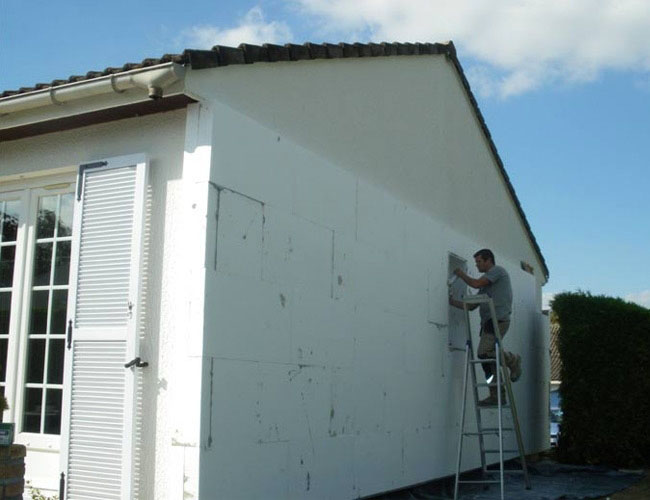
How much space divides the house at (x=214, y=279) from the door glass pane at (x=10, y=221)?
2 centimetres

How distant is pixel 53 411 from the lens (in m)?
6.18

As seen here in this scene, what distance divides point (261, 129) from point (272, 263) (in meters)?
1.04

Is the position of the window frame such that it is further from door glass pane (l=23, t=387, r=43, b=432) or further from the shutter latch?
the shutter latch

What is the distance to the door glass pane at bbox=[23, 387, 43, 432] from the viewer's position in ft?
20.5

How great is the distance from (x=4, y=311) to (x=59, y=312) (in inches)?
26.9

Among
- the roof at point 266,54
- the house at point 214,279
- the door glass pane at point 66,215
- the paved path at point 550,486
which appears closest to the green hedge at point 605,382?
the paved path at point 550,486

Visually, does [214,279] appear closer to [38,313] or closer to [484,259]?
[38,313]

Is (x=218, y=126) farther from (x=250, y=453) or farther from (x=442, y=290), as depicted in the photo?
(x=442, y=290)

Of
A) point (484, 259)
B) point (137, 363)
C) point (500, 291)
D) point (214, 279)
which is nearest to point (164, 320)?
point (137, 363)

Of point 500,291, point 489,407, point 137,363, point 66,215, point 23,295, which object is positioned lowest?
point 489,407

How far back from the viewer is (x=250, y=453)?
569 centimetres

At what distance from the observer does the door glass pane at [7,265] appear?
6.63 metres

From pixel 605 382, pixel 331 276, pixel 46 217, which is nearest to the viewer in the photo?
pixel 46 217

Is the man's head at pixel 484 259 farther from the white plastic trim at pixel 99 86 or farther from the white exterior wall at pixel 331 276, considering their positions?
the white plastic trim at pixel 99 86
